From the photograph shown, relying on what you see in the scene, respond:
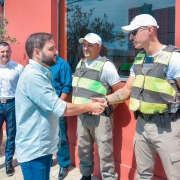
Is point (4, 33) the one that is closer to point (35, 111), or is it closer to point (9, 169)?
point (9, 169)

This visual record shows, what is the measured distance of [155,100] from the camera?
8.03 ft

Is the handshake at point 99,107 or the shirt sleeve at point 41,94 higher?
the shirt sleeve at point 41,94

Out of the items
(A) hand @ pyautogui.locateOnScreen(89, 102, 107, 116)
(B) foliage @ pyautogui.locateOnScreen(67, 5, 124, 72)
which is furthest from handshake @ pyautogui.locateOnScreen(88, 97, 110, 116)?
(B) foliage @ pyautogui.locateOnScreen(67, 5, 124, 72)

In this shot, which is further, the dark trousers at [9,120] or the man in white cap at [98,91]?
the dark trousers at [9,120]

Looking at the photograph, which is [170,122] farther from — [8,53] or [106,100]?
[8,53]

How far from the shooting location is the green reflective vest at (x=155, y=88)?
238 centimetres

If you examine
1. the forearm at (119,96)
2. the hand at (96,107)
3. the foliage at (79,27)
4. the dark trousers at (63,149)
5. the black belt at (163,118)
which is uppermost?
the foliage at (79,27)

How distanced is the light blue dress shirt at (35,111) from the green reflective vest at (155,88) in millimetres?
767

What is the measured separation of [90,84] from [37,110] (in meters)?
1.05

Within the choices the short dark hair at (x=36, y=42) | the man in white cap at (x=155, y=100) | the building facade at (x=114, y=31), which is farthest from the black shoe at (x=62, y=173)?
the short dark hair at (x=36, y=42)

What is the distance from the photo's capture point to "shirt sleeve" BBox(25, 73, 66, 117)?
2.15 m

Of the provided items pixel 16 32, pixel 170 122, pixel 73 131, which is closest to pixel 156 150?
pixel 170 122

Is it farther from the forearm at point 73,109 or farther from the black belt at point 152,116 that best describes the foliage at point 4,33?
the black belt at point 152,116

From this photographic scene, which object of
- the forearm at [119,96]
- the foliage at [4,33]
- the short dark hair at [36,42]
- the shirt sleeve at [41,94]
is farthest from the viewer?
the foliage at [4,33]
